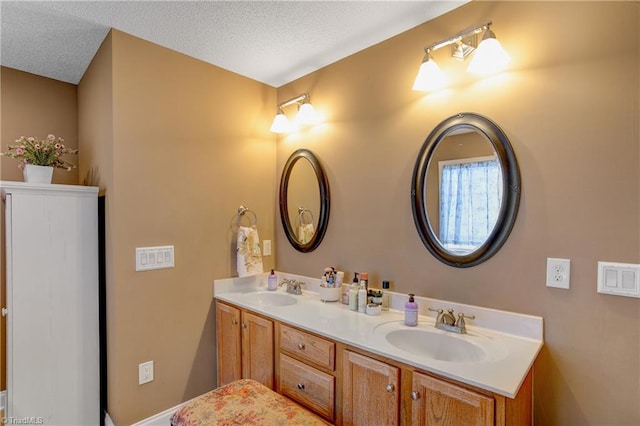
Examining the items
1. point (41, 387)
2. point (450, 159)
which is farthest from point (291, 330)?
point (41, 387)

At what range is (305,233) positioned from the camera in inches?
96.7


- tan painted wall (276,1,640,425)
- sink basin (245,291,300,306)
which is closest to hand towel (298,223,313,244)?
sink basin (245,291,300,306)

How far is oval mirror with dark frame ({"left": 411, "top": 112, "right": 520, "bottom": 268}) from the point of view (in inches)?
60.0

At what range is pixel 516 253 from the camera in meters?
1.50

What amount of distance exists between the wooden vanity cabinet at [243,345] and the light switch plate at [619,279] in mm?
1573

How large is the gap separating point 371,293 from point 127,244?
4.86 ft

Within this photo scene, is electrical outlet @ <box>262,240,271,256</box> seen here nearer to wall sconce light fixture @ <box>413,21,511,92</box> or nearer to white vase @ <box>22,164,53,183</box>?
white vase @ <box>22,164,53,183</box>

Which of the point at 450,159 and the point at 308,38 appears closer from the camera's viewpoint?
the point at 450,159

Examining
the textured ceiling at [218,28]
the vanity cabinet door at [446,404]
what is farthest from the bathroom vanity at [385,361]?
the textured ceiling at [218,28]

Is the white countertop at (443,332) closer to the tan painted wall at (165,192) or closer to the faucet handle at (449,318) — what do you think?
the faucet handle at (449,318)

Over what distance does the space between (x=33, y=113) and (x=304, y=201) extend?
2138 millimetres

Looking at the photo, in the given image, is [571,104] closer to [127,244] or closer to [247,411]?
[247,411]

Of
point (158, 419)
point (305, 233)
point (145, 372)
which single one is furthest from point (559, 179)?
point (158, 419)

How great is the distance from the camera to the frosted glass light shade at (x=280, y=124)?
2.48 meters
